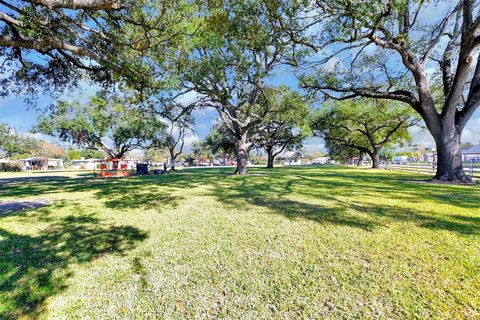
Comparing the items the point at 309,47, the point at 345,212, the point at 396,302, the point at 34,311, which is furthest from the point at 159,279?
the point at 309,47

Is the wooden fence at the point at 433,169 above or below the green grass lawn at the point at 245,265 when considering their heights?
above

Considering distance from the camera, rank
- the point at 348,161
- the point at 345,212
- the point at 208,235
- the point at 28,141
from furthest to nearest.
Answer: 1. the point at 348,161
2. the point at 28,141
3. the point at 345,212
4. the point at 208,235

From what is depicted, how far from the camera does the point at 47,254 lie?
2.98 meters

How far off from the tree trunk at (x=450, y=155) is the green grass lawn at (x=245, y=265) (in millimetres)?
5783

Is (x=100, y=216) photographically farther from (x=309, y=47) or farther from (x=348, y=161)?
(x=348, y=161)

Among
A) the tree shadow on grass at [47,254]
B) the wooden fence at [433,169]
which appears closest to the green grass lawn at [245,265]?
the tree shadow on grass at [47,254]

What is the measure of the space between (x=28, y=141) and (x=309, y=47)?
65.8 metres

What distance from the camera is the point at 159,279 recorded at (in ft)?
7.97

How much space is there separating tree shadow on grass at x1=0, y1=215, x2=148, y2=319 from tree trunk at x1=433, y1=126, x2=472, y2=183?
12.0 meters

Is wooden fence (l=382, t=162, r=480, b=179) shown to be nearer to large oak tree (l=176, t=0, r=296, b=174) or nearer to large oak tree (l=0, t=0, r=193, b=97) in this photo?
large oak tree (l=176, t=0, r=296, b=174)

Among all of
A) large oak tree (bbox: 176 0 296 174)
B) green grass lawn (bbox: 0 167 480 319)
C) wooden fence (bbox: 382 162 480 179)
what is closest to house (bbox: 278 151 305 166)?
wooden fence (bbox: 382 162 480 179)

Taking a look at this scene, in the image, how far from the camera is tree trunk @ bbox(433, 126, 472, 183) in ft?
28.8

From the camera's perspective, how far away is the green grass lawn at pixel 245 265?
77.4 inches

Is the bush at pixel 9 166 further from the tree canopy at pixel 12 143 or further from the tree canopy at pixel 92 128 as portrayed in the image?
the tree canopy at pixel 12 143
